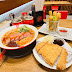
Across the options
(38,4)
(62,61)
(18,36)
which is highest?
(38,4)

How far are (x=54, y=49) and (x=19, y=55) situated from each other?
454mm

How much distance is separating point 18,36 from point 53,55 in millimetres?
612

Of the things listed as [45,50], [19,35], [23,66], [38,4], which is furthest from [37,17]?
[23,66]

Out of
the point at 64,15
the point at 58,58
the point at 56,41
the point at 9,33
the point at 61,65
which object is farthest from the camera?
the point at 64,15

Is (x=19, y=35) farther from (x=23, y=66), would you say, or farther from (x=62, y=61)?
(x=62, y=61)

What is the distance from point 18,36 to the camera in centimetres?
111

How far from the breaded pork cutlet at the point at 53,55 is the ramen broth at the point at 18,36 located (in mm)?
348

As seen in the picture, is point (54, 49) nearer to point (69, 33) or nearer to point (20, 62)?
point (20, 62)

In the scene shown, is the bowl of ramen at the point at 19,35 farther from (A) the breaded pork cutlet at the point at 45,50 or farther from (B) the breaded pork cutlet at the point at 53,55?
(B) the breaded pork cutlet at the point at 53,55

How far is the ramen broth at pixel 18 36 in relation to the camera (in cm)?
98

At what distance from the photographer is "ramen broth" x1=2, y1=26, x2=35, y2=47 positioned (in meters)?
0.98

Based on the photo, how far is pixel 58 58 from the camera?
819mm

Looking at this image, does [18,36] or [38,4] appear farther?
[38,4]

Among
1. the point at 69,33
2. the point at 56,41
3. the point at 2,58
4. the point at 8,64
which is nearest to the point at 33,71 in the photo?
the point at 8,64
